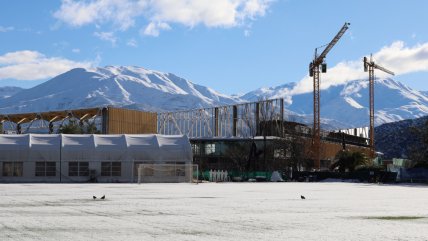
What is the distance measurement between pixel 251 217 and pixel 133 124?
101653mm

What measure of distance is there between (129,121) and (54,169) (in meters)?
44.1

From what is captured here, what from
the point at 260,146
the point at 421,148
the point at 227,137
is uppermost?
the point at 227,137

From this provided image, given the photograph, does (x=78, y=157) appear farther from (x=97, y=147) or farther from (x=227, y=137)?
(x=227, y=137)

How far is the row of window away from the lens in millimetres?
75938

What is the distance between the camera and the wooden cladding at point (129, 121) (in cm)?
11394

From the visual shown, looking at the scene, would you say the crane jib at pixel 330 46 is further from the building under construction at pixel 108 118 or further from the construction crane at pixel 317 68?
the building under construction at pixel 108 118

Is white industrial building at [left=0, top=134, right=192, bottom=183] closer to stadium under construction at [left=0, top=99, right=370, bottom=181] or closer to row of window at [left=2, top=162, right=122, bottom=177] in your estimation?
row of window at [left=2, top=162, right=122, bottom=177]

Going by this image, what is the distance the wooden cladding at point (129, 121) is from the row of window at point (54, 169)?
34797mm

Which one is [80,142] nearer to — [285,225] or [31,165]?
[31,165]

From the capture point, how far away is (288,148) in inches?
4823

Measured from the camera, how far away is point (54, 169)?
76.7 meters

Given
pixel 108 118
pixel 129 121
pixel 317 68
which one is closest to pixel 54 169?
pixel 108 118

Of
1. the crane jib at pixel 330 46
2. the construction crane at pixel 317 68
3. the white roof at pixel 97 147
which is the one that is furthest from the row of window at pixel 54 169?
the crane jib at pixel 330 46

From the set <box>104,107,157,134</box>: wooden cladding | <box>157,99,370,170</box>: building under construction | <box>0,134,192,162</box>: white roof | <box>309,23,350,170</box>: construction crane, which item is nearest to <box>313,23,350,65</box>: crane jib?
<box>309,23,350,170</box>: construction crane
